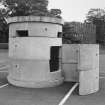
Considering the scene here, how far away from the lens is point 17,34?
8.44m

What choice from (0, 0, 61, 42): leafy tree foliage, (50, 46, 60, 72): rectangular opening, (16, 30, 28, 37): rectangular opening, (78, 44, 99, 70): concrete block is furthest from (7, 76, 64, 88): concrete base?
(0, 0, 61, 42): leafy tree foliage

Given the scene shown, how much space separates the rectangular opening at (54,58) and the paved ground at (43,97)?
140 cm

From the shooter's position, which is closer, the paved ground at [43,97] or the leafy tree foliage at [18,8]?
the paved ground at [43,97]

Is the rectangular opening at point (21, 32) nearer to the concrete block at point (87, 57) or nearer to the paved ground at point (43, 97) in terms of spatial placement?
the paved ground at point (43, 97)

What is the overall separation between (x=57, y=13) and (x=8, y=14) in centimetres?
1037

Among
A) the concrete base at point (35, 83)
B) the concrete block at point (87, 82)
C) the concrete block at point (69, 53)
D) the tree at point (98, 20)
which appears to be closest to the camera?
the concrete block at point (87, 82)

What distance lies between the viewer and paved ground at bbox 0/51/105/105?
599cm

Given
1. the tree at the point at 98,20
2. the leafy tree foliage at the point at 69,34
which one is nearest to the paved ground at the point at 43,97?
the leafy tree foliage at the point at 69,34

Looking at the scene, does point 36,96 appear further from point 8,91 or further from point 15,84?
point 15,84

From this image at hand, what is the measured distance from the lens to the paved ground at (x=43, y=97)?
5.99 metres

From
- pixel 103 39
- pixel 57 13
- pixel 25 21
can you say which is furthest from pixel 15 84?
pixel 103 39

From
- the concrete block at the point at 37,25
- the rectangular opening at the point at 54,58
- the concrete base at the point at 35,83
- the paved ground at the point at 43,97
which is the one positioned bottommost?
the paved ground at the point at 43,97

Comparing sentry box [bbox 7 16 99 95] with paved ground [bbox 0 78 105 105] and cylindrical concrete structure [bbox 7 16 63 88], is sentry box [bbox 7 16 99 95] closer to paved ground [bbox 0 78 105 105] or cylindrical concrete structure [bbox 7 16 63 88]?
cylindrical concrete structure [bbox 7 16 63 88]

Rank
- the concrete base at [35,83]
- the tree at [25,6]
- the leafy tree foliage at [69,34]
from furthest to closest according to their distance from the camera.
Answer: the tree at [25,6] → the leafy tree foliage at [69,34] → the concrete base at [35,83]
